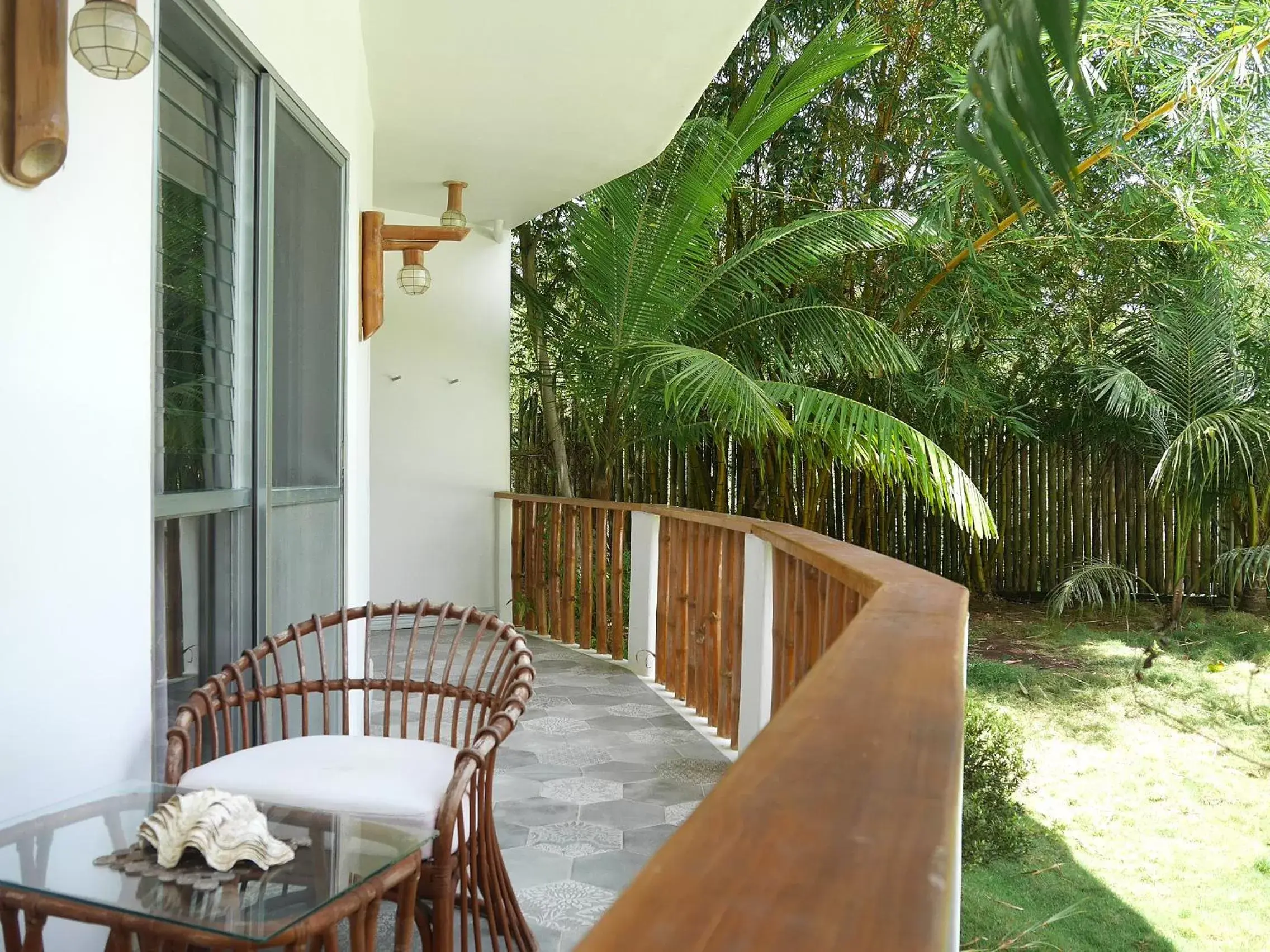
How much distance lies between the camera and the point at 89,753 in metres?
1.66

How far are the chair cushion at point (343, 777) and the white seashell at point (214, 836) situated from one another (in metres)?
0.26

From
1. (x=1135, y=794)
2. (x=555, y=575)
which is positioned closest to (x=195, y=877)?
(x=1135, y=794)

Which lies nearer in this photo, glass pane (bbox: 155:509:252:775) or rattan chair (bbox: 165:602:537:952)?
rattan chair (bbox: 165:602:537:952)

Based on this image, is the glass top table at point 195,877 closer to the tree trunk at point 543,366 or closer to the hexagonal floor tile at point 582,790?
the hexagonal floor tile at point 582,790

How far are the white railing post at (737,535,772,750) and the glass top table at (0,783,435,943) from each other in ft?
6.15

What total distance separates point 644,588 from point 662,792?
175 cm

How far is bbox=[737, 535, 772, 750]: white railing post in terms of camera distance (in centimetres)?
321

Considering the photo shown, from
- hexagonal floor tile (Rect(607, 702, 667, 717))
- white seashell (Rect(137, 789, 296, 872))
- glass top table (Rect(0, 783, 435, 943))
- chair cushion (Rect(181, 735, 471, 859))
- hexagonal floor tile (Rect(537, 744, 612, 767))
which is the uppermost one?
white seashell (Rect(137, 789, 296, 872))

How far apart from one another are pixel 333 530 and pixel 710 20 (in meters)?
2.18

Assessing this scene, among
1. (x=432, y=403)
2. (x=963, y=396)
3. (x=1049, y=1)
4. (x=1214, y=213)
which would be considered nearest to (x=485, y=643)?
(x=432, y=403)

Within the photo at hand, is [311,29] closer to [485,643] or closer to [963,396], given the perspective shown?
[485,643]

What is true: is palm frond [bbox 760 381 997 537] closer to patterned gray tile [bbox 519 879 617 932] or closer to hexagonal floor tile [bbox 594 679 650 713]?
hexagonal floor tile [bbox 594 679 650 713]

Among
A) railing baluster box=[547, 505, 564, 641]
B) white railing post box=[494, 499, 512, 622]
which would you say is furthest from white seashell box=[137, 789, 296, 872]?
white railing post box=[494, 499, 512, 622]

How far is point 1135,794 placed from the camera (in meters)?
4.06
